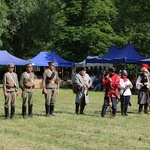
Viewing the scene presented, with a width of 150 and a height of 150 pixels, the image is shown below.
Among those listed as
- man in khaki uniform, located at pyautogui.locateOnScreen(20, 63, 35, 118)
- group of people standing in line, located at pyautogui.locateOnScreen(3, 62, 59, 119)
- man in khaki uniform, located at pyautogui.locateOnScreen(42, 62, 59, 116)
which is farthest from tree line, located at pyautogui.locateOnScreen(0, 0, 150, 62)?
man in khaki uniform, located at pyautogui.locateOnScreen(20, 63, 35, 118)

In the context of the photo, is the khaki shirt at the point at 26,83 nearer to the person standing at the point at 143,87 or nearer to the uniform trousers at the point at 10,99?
the uniform trousers at the point at 10,99

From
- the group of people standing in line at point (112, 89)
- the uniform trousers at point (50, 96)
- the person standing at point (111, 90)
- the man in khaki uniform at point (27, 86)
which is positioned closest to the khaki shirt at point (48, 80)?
→ the uniform trousers at point (50, 96)

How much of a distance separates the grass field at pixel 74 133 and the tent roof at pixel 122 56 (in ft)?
44.3

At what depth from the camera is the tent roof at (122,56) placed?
26.0 m

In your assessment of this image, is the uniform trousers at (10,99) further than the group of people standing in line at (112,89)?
No

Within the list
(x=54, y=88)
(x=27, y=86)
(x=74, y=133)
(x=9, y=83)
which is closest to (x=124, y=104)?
(x=54, y=88)

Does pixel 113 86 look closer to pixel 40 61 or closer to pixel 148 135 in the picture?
pixel 148 135

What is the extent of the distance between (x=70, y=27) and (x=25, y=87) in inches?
1153

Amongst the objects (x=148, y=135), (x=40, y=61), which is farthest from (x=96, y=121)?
(x=40, y=61)

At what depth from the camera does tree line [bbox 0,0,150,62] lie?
40406 mm

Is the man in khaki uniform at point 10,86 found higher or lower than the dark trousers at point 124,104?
higher

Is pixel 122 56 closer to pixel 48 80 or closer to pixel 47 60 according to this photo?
pixel 47 60

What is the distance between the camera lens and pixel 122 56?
26.5m

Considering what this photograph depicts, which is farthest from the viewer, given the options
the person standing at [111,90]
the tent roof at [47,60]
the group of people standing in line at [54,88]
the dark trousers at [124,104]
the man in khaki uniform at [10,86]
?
the tent roof at [47,60]
